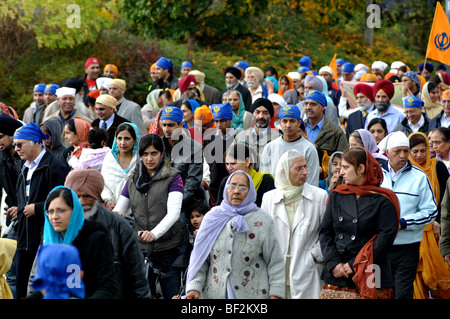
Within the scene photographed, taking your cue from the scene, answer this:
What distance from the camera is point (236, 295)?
5867 mm

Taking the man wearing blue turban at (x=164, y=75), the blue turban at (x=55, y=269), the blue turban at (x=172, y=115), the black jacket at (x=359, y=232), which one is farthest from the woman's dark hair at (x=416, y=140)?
the man wearing blue turban at (x=164, y=75)

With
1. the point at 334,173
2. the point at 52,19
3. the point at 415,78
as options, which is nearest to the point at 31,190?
the point at 334,173

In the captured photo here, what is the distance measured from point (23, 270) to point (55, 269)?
159 inches

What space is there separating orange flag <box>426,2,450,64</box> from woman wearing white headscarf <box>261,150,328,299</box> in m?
6.37

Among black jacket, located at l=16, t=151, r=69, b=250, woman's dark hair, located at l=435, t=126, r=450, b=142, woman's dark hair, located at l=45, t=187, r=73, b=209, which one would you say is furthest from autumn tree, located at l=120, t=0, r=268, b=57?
woman's dark hair, located at l=45, t=187, r=73, b=209

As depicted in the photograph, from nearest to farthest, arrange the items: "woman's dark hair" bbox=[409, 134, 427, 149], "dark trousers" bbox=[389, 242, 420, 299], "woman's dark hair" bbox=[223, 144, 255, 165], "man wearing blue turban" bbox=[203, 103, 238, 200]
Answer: "dark trousers" bbox=[389, 242, 420, 299] < "woman's dark hair" bbox=[223, 144, 255, 165] < "woman's dark hair" bbox=[409, 134, 427, 149] < "man wearing blue turban" bbox=[203, 103, 238, 200]

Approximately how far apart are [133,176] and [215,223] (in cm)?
178

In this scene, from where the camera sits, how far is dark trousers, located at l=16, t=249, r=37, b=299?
25.6 feet

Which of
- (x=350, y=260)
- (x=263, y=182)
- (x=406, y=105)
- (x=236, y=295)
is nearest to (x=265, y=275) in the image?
(x=236, y=295)

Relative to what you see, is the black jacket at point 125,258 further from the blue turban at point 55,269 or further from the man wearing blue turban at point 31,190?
the man wearing blue turban at point 31,190

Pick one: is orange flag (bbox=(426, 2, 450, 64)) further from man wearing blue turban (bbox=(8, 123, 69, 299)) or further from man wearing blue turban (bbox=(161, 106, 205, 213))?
man wearing blue turban (bbox=(8, 123, 69, 299))

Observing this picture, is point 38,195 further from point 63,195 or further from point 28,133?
point 63,195

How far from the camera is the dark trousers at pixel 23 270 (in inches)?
307

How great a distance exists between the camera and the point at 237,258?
5.94 metres
